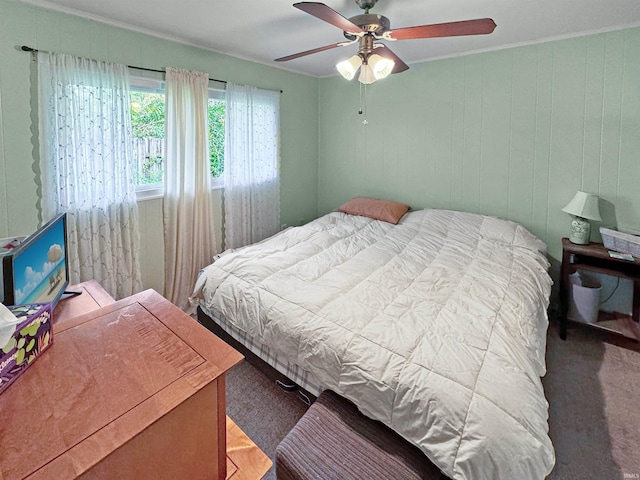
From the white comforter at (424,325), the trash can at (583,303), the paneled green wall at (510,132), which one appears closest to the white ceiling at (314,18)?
the paneled green wall at (510,132)

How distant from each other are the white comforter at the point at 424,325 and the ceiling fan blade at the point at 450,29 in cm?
135

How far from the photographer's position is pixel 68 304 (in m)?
1.61

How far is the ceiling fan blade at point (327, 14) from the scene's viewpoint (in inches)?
56.6

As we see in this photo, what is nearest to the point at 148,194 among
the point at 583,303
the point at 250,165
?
the point at 250,165

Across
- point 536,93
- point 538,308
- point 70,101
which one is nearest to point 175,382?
point 538,308

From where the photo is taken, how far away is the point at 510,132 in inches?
119

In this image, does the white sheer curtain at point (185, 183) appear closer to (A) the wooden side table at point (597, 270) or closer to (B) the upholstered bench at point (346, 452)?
(B) the upholstered bench at point (346, 452)

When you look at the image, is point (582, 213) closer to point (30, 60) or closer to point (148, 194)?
point (148, 194)

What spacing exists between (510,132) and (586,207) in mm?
926

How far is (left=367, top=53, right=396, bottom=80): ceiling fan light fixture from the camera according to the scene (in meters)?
1.88

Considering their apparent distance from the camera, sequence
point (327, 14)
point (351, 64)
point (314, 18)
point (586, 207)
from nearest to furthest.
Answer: point (327, 14)
point (351, 64)
point (314, 18)
point (586, 207)

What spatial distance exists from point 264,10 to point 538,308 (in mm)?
2508

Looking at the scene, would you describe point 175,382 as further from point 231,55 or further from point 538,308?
point 231,55

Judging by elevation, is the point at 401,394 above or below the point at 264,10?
below
